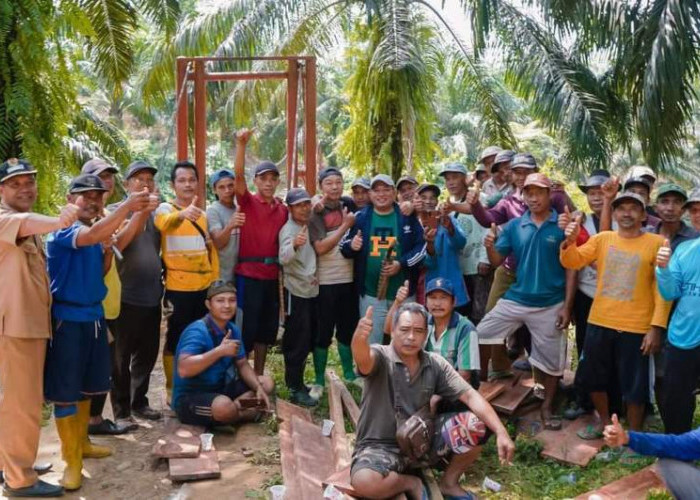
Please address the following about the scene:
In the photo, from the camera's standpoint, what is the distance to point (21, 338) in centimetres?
451

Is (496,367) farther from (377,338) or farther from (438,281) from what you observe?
(438,281)

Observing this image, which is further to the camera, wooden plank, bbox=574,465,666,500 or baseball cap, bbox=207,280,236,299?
baseball cap, bbox=207,280,236,299

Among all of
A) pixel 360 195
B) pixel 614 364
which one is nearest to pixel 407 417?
pixel 614 364

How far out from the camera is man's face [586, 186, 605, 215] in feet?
19.2

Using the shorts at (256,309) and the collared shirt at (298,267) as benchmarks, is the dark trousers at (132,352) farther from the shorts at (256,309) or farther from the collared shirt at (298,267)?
the collared shirt at (298,267)

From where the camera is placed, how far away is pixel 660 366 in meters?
5.32

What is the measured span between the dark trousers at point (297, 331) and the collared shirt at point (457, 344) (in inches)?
54.7

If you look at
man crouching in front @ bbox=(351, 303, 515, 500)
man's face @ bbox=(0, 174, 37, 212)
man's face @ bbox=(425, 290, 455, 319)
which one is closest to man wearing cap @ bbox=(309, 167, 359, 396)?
man's face @ bbox=(425, 290, 455, 319)

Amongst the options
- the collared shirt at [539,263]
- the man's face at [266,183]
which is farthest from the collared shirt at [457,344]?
the man's face at [266,183]

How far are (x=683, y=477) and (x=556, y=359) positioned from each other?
1952 millimetres

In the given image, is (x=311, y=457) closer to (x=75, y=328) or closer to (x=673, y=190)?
(x=75, y=328)

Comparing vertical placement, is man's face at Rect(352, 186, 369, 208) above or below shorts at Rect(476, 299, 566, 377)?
above

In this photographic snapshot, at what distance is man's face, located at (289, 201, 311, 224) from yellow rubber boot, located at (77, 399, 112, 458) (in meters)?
Result: 2.17

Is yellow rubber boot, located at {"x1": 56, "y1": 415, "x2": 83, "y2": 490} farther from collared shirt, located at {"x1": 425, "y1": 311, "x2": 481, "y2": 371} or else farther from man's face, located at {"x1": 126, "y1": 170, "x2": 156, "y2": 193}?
collared shirt, located at {"x1": 425, "y1": 311, "x2": 481, "y2": 371}
